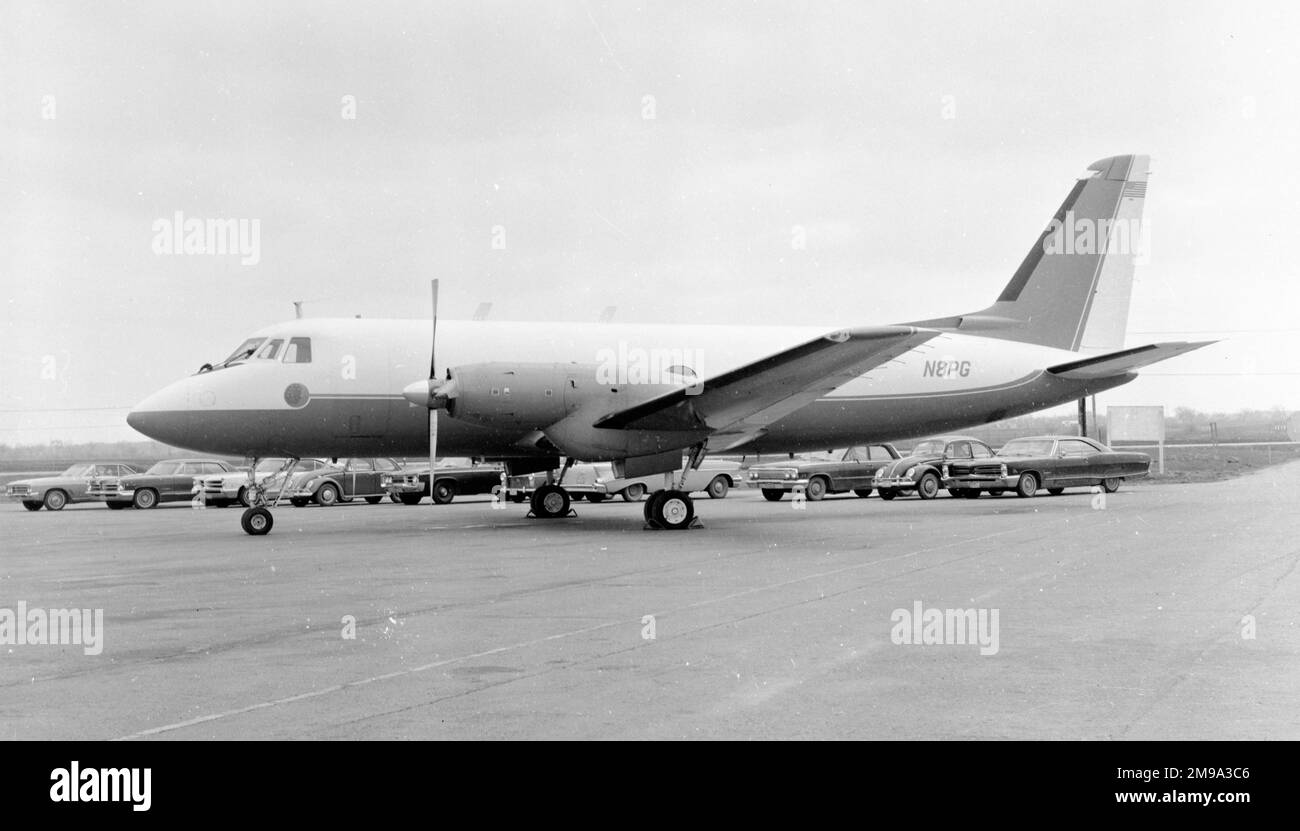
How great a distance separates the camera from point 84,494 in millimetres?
33312

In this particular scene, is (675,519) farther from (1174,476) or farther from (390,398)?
(1174,476)

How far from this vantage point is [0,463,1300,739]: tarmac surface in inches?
238

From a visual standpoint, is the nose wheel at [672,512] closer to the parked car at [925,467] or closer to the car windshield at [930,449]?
the parked car at [925,467]

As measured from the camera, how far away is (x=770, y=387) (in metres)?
19.6

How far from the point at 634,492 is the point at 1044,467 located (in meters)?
11.6

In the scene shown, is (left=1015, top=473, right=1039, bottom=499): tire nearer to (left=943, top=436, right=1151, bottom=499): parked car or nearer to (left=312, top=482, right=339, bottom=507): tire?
(left=943, top=436, right=1151, bottom=499): parked car

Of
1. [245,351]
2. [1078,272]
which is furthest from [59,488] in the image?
[1078,272]

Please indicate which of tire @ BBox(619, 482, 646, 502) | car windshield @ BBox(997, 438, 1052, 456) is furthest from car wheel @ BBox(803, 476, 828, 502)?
car windshield @ BBox(997, 438, 1052, 456)

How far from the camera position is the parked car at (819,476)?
108 feet

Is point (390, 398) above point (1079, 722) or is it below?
above
